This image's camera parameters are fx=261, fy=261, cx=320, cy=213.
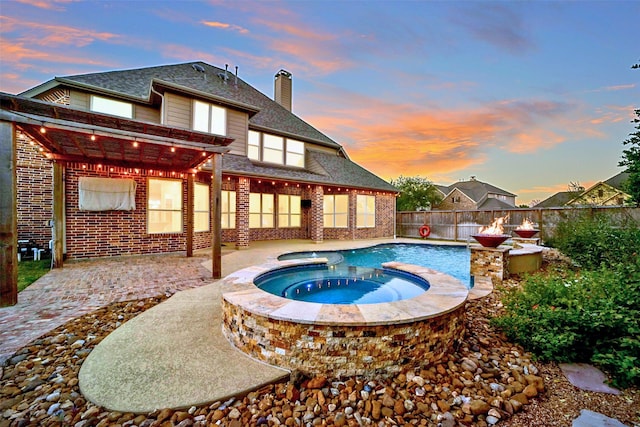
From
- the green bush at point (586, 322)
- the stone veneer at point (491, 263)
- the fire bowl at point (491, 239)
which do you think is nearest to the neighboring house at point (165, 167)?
the green bush at point (586, 322)

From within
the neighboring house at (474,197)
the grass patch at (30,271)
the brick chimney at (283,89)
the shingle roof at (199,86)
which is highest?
the brick chimney at (283,89)

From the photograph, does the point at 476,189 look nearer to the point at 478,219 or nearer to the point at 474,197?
the point at 474,197

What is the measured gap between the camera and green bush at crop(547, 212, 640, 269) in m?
5.37

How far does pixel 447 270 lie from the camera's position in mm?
7203

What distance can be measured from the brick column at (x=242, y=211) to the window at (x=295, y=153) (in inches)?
136

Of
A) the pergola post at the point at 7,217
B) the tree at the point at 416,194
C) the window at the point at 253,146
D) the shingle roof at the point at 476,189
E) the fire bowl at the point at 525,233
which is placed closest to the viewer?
the pergola post at the point at 7,217

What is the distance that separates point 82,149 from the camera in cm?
634

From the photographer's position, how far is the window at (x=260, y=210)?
12.3 metres

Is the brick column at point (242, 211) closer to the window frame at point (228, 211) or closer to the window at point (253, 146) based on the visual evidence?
the window frame at point (228, 211)

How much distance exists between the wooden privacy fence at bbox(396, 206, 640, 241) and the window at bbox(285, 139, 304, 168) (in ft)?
25.0

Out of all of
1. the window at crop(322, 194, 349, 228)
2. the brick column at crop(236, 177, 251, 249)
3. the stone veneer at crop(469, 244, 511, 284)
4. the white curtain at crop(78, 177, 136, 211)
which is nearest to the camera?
the stone veneer at crop(469, 244, 511, 284)

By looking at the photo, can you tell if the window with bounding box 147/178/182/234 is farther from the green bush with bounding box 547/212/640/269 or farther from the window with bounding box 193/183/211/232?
the green bush with bounding box 547/212/640/269

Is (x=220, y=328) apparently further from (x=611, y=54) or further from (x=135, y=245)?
(x=611, y=54)

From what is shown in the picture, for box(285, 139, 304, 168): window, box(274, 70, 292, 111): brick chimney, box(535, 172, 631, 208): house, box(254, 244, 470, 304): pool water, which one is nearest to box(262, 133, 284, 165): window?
box(285, 139, 304, 168): window
